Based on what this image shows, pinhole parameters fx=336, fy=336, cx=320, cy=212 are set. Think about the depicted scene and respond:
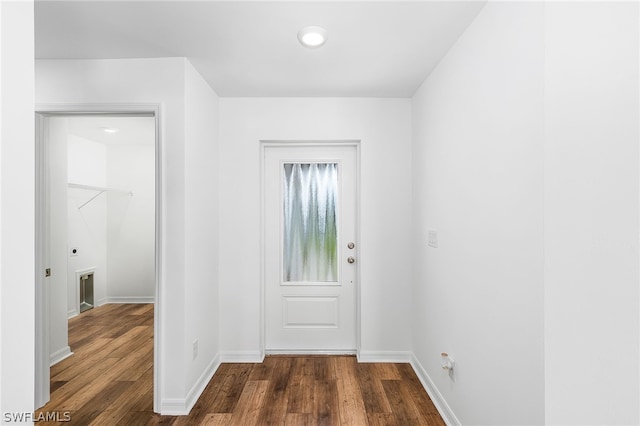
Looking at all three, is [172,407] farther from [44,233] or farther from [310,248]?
[310,248]

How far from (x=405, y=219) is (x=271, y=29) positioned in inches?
74.4

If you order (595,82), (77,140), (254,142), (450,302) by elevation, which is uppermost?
(77,140)

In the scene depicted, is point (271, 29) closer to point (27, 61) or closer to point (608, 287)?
point (27, 61)

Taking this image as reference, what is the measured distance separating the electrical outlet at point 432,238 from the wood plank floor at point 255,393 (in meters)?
1.10

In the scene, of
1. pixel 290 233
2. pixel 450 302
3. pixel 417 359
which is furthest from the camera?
pixel 290 233

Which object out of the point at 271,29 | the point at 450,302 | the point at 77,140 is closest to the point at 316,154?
the point at 271,29

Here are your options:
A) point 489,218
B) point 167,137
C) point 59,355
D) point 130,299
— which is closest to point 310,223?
point 167,137

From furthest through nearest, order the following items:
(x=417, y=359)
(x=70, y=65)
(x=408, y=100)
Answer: (x=408, y=100), (x=417, y=359), (x=70, y=65)

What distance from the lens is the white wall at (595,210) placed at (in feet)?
2.52

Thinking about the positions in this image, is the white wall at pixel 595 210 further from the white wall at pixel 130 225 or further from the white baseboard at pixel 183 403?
the white wall at pixel 130 225

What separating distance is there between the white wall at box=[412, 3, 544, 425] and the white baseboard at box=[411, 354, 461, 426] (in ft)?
0.23

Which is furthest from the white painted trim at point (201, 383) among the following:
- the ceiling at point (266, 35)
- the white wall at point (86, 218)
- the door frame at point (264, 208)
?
the white wall at point (86, 218)

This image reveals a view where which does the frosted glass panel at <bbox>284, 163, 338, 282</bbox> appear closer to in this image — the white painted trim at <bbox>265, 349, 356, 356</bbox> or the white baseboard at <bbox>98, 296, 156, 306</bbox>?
the white painted trim at <bbox>265, 349, 356, 356</bbox>

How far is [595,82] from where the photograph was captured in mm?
849
